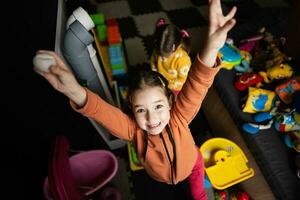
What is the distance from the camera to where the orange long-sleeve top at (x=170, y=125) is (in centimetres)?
66

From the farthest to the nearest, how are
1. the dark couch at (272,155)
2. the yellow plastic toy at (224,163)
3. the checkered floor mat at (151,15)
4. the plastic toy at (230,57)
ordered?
the checkered floor mat at (151,15) → the plastic toy at (230,57) → the yellow plastic toy at (224,163) → the dark couch at (272,155)

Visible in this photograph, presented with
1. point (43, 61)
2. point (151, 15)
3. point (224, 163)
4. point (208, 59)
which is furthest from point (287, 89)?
point (151, 15)

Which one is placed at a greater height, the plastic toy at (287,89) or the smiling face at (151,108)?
the smiling face at (151,108)

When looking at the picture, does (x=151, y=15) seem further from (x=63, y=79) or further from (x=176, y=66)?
(x=63, y=79)

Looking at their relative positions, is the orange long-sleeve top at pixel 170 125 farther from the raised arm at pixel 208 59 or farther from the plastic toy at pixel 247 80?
the plastic toy at pixel 247 80

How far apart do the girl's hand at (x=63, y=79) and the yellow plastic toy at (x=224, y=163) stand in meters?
0.75

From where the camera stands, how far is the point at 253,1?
2.08m

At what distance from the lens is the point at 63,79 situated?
0.58 meters

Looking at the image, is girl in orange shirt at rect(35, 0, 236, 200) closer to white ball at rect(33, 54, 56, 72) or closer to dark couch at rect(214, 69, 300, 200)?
white ball at rect(33, 54, 56, 72)

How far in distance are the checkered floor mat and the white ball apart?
1.17 meters

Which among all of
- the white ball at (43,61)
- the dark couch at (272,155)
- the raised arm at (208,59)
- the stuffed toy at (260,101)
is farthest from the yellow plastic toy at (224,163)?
the white ball at (43,61)

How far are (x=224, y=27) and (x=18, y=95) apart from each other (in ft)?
1.97

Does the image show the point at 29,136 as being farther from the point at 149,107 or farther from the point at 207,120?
the point at 207,120

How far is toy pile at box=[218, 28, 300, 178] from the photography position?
1108 mm
